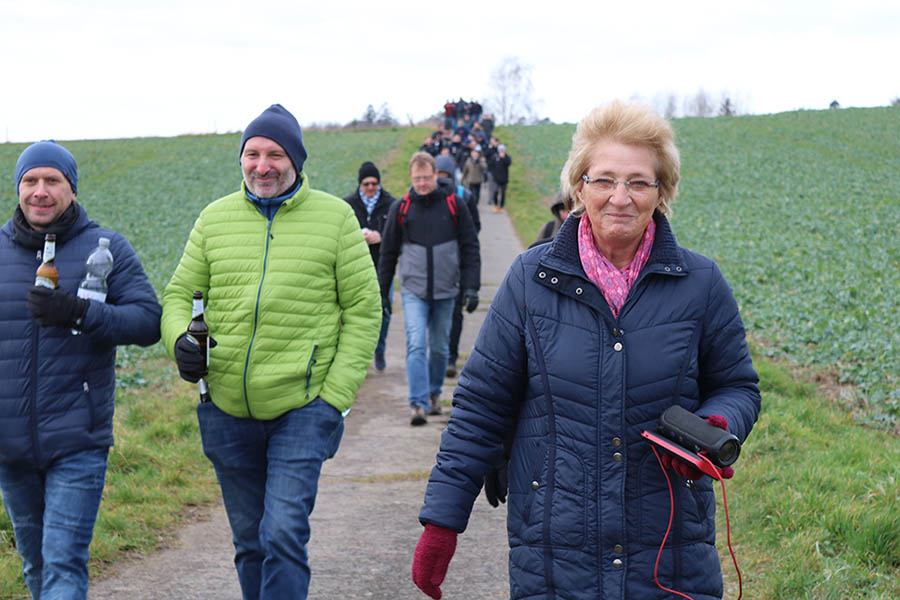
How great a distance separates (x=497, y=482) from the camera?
3.04m

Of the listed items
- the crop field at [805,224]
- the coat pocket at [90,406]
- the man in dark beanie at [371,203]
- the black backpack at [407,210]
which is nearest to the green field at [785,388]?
the crop field at [805,224]

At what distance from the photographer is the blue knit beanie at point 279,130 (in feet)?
13.4

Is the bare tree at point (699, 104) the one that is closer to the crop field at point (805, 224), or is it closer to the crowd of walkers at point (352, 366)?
the crop field at point (805, 224)

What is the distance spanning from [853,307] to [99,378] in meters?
10.5

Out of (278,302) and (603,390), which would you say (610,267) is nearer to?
(603,390)

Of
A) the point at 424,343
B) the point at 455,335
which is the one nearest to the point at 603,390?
the point at 424,343

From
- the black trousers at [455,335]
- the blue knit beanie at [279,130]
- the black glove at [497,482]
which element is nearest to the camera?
the black glove at [497,482]

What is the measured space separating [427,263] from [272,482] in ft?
14.8

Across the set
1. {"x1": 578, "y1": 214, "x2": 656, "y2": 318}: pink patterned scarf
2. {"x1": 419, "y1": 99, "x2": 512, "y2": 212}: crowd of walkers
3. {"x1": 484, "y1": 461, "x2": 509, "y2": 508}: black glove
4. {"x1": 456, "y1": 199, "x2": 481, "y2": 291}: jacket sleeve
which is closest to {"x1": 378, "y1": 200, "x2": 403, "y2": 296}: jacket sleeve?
{"x1": 456, "y1": 199, "x2": 481, "y2": 291}: jacket sleeve

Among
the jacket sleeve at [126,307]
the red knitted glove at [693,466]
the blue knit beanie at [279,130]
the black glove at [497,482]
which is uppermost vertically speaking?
the blue knit beanie at [279,130]

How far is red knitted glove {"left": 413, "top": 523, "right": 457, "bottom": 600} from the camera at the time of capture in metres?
2.78

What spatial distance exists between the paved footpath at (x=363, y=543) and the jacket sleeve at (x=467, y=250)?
1.32 m

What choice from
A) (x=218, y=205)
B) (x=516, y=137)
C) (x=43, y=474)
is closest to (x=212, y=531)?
(x=43, y=474)

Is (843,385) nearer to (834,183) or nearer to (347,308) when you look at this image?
(347,308)
